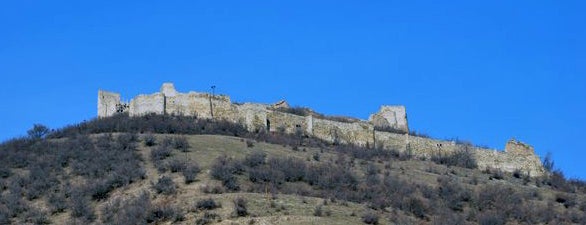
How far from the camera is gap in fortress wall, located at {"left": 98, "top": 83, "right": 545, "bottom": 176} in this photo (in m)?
64.3

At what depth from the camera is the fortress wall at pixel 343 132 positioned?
2589 inches

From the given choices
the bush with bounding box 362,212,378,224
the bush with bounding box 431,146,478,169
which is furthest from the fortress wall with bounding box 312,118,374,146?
the bush with bounding box 362,212,378,224

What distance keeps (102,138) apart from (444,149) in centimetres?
1981

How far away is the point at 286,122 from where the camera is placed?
215 feet

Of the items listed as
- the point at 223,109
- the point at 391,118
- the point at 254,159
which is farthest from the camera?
the point at 391,118

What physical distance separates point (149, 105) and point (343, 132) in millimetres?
9978

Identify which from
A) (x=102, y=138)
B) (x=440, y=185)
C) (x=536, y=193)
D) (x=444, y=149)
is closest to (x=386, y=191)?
(x=440, y=185)

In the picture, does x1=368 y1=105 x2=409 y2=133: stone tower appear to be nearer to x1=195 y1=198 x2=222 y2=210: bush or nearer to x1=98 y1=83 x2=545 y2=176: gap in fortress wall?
x1=98 y1=83 x2=545 y2=176: gap in fortress wall

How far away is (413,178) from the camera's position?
2191 inches

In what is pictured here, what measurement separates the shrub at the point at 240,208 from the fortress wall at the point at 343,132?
22.7 meters

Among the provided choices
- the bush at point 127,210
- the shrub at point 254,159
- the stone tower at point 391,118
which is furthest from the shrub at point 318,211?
the stone tower at point 391,118

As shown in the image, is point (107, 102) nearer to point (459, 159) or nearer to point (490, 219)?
point (459, 159)

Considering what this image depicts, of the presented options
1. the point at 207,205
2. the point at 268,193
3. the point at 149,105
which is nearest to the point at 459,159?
the point at 149,105

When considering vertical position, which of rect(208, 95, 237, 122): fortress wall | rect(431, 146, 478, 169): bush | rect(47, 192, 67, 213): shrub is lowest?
rect(47, 192, 67, 213): shrub
